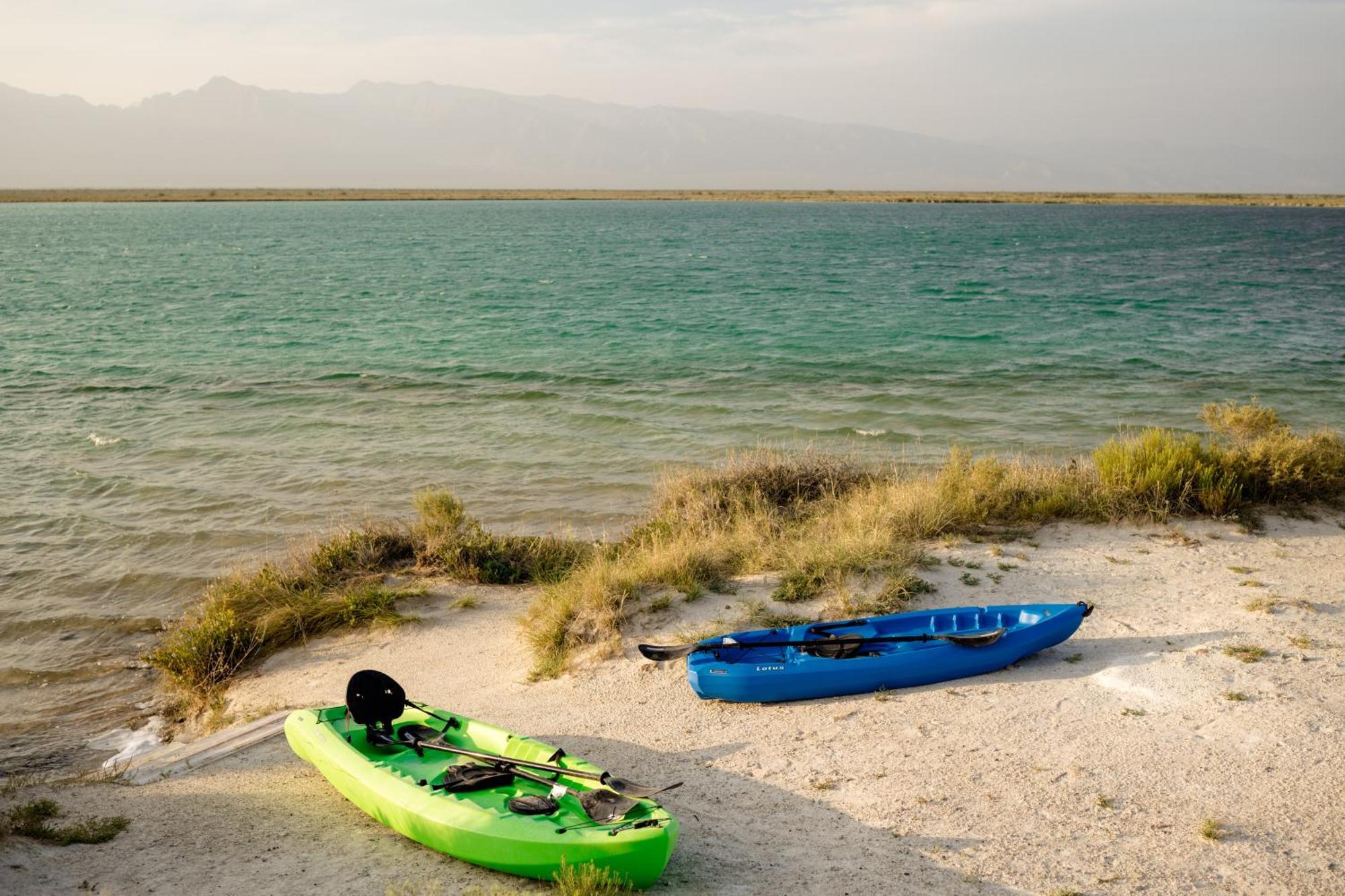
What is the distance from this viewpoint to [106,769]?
761 centimetres

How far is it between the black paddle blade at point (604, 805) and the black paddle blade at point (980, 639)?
340 cm

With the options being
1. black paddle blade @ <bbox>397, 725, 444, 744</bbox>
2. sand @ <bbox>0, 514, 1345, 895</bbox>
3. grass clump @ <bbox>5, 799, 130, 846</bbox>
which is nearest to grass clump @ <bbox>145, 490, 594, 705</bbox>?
sand @ <bbox>0, 514, 1345, 895</bbox>

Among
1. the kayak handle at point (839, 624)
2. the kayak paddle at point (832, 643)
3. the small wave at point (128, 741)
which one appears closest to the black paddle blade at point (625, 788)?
the kayak paddle at point (832, 643)

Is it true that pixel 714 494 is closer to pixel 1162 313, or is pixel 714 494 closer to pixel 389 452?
pixel 389 452

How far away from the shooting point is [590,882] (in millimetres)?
Answer: 5148

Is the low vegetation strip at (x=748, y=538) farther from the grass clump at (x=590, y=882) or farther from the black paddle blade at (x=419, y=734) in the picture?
the grass clump at (x=590, y=882)

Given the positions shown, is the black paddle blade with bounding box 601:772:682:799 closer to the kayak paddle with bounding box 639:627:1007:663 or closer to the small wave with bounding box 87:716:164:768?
the kayak paddle with bounding box 639:627:1007:663

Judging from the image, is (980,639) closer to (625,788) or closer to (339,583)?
(625,788)

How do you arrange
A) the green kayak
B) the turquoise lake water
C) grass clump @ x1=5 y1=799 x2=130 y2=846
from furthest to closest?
the turquoise lake water
grass clump @ x1=5 y1=799 x2=130 y2=846
the green kayak

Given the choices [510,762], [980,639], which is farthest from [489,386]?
[510,762]

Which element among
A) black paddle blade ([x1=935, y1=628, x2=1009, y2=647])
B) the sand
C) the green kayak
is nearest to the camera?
the green kayak

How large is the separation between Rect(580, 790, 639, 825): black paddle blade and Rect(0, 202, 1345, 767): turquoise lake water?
17.5 feet

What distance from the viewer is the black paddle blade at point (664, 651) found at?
8.23 metres

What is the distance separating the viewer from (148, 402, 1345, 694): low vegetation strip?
368 inches
